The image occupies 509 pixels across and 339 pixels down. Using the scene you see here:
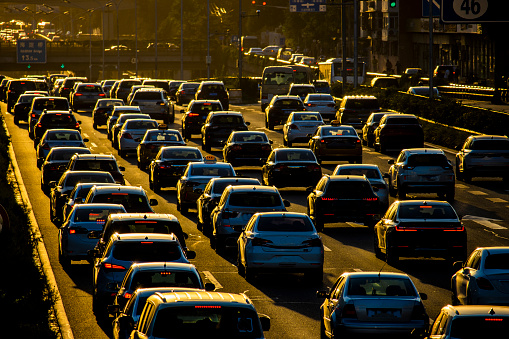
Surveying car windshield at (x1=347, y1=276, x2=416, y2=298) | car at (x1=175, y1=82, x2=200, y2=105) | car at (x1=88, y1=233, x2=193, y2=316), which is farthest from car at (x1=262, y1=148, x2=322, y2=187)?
car at (x1=175, y1=82, x2=200, y2=105)

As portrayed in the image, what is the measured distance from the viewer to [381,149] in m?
48.8

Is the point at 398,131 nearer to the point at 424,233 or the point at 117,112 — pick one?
the point at 117,112

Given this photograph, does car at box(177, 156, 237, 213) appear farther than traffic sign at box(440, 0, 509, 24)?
No

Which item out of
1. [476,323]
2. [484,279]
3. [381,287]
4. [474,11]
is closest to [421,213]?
[484,279]

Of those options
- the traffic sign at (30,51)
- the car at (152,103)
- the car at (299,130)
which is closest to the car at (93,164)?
the car at (299,130)

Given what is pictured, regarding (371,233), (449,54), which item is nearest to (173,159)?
(371,233)

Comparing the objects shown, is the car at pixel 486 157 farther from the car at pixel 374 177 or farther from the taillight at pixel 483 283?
the taillight at pixel 483 283

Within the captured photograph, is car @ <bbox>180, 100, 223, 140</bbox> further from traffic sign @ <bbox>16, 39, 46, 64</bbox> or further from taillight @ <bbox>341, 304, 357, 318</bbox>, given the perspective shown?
traffic sign @ <bbox>16, 39, 46, 64</bbox>

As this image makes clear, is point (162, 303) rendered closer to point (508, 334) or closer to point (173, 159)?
point (508, 334)

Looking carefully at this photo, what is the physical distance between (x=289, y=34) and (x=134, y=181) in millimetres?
109596

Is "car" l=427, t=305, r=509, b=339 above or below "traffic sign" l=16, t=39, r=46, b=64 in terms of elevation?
below

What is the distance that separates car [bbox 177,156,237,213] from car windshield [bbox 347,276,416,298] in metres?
16.3

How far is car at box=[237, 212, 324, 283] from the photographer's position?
870 inches

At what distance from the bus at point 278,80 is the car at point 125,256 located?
5570 centimetres
